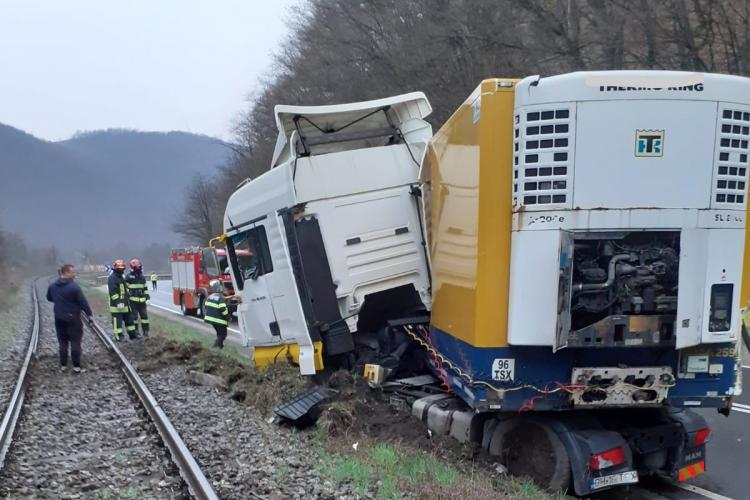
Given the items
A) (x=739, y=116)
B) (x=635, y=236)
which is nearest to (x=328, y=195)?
(x=635, y=236)

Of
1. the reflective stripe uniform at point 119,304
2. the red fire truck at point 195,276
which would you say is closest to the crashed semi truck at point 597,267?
the reflective stripe uniform at point 119,304

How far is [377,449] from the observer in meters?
5.94

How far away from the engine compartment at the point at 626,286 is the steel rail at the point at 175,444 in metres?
2.84

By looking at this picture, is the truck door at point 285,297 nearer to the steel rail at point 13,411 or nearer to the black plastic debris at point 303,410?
the black plastic debris at point 303,410

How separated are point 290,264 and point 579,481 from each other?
3.49 meters

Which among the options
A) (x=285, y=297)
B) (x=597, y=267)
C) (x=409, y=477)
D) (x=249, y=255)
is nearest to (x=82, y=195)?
(x=249, y=255)

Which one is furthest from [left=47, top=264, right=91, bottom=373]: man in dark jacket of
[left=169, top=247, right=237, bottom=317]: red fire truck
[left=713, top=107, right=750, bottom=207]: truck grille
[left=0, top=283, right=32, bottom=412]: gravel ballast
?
[left=169, top=247, right=237, bottom=317]: red fire truck

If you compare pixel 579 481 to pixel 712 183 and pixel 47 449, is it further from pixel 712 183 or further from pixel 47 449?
pixel 47 449

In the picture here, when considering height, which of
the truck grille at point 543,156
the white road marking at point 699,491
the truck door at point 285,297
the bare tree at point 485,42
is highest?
the bare tree at point 485,42

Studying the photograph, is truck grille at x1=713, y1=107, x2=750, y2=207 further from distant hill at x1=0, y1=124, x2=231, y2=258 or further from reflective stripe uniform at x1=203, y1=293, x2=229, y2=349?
distant hill at x1=0, y1=124, x2=231, y2=258

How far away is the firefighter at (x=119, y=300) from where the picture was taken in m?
14.1

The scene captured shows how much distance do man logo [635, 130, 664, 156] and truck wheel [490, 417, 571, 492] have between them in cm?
213

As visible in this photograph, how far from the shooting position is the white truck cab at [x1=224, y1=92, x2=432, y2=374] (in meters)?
7.22

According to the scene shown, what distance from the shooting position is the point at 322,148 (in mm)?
8148
